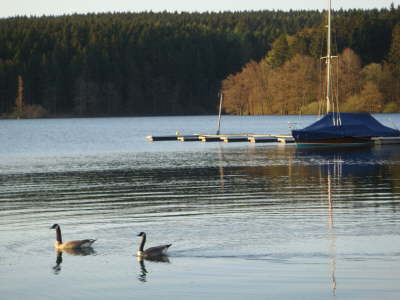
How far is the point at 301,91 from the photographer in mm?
150750

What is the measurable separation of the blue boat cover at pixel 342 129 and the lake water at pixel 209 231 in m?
15.2

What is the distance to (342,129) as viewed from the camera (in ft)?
206

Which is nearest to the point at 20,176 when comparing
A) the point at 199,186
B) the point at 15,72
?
the point at 199,186

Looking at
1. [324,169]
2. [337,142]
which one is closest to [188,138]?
[337,142]

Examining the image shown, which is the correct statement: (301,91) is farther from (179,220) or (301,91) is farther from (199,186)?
(179,220)

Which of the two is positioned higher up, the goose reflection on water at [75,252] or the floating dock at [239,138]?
the floating dock at [239,138]

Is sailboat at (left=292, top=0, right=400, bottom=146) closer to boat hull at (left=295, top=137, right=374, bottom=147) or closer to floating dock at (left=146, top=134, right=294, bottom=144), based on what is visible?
boat hull at (left=295, top=137, right=374, bottom=147)

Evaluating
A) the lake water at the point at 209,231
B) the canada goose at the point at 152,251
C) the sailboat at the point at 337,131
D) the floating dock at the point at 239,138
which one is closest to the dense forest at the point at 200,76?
the floating dock at the point at 239,138

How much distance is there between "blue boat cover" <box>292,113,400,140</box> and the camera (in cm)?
6247

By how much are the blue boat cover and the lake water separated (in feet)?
49.8

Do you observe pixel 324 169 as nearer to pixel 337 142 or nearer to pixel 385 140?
pixel 337 142

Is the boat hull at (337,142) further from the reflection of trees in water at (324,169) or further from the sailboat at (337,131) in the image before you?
the reflection of trees in water at (324,169)

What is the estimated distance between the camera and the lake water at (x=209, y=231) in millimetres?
18000

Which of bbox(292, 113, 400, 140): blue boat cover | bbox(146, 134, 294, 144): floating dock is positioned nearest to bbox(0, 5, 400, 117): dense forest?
bbox(146, 134, 294, 144): floating dock
